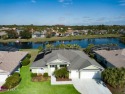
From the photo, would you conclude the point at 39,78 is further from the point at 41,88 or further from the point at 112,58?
the point at 112,58

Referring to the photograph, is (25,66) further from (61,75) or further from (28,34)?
(28,34)

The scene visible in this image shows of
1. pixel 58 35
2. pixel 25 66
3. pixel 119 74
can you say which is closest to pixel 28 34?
pixel 58 35

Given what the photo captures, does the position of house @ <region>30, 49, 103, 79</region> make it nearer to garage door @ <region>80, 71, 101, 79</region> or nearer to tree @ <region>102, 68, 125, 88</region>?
garage door @ <region>80, 71, 101, 79</region>

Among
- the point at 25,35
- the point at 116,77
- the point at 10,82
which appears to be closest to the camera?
the point at 116,77

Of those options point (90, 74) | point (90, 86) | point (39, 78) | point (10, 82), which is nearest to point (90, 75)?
point (90, 74)

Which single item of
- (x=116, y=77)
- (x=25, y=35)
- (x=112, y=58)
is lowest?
A: (x=25, y=35)

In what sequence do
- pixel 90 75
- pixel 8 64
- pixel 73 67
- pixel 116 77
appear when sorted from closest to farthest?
pixel 116 77, pixel 90 75, pixel 73 67, pixel 8 64

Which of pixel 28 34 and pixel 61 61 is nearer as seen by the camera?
pixel 61 61
